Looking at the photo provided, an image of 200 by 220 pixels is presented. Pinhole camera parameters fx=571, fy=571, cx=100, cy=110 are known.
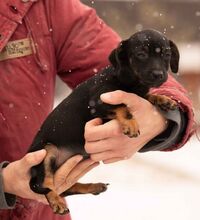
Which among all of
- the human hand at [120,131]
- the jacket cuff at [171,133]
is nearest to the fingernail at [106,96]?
the human hand at [120,131]

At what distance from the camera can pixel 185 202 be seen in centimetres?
436

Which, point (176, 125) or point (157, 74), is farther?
point (176, 125)

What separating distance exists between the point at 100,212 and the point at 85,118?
105 inches

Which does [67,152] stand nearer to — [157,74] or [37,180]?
[37,180]

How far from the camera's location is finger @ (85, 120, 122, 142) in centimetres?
144

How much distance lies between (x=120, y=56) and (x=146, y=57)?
0.07 m

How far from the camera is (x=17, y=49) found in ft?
5.63

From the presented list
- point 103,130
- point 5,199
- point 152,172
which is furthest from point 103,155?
point 152,172

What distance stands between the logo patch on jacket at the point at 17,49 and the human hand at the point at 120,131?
1.22 ft

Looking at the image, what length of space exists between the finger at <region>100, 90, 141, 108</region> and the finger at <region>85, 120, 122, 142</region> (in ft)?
0.19

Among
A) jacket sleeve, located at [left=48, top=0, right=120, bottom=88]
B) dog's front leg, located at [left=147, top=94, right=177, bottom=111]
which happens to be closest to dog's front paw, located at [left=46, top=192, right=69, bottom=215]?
dog's front leg, located at [left=147, top=94, right=177, bottom=111]

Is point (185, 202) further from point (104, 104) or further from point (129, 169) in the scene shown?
point (104, 104)

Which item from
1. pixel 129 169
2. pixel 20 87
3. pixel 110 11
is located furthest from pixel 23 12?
pixel 110 11

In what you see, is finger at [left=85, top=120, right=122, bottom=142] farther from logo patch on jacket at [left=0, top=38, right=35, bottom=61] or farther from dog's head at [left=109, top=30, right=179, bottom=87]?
logo patch on jacket at [left=0, top=38, right=35, bottom=61]
